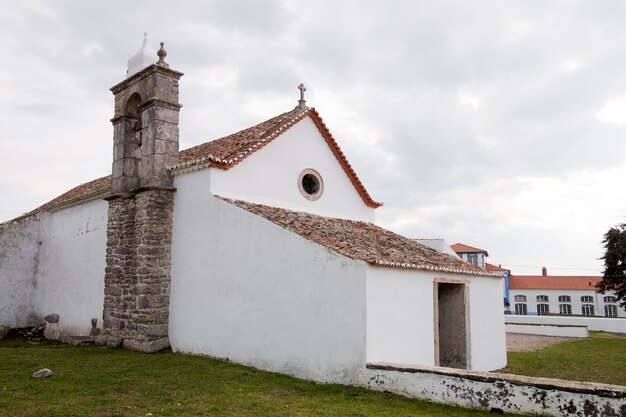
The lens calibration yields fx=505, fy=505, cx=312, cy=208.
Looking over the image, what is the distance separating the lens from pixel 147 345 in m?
11.0

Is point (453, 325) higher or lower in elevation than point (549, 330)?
higher

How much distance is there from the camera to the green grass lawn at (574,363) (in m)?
11.0

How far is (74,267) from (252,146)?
7.35m

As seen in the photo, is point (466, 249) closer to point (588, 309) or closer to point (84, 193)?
point (588, 309)

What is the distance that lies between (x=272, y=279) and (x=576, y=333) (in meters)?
19.6

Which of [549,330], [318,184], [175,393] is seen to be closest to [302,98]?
[318,184]

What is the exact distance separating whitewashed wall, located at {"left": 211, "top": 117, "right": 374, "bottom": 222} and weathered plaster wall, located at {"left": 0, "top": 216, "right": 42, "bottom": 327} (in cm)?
909

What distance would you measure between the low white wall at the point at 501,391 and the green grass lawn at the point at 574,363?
490 centimetres

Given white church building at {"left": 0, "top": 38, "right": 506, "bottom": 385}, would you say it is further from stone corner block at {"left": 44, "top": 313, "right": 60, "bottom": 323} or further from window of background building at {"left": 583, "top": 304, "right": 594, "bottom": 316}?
window of background building at {"left": 583, "top": 304, "right": 594, "bottom": 316}

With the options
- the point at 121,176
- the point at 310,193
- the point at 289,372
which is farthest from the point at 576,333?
the point at 121,176

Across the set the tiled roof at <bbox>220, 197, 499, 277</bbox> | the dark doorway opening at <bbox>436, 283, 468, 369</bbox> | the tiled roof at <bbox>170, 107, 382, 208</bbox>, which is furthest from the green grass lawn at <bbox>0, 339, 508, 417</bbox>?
the dark doorway opening at <bbox>436, 283, 468, 369</bbox>

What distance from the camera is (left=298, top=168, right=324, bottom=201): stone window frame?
13.0 m

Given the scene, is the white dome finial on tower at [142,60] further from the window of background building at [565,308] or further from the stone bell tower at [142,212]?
the window of background building at [565,308]

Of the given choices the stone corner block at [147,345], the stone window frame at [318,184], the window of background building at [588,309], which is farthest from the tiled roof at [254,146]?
the window of background building at [588,309]
